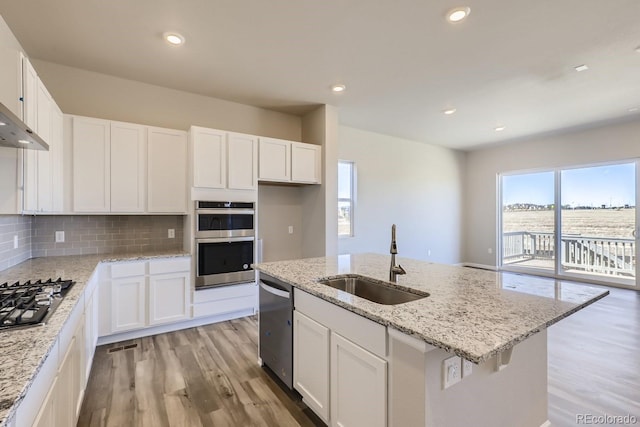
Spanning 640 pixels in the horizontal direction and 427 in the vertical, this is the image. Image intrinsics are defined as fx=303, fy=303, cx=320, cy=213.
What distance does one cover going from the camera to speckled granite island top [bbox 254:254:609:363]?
1.12 m

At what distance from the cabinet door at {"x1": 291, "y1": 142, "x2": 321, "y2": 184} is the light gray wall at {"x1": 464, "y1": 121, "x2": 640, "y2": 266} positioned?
4.84 m

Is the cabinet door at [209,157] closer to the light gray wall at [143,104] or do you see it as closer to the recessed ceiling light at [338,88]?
the light gray wall at [143,104]

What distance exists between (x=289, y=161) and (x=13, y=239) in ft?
9.21

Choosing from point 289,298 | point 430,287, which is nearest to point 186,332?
point 289,298

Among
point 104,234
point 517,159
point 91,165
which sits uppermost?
point 517,159

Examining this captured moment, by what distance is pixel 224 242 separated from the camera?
11.6 feet

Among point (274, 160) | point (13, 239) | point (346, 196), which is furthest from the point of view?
point (346, 196)

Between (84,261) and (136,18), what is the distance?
7.14ft

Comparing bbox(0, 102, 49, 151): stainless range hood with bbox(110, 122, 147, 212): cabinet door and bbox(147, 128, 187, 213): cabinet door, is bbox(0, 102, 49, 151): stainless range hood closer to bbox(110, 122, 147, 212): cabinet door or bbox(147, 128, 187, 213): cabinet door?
bbox(110, 122, 147, 212): cabinet door

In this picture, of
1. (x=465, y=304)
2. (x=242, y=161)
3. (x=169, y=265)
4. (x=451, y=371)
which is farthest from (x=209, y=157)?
(x=451, y=371)

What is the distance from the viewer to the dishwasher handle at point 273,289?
7.06 ft

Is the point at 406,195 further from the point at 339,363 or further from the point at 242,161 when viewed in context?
the point at 339,363

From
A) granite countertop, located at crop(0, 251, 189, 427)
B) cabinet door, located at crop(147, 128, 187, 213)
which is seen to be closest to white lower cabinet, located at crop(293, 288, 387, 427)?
granite countertop, located at crop(0, 251, 189, 427)

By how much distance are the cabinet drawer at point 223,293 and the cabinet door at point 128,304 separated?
0.53m
